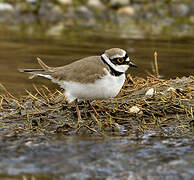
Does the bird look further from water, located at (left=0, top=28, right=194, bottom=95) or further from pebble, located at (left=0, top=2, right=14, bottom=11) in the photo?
pebble, located at (left=0, top=2, right=14, bottom=11)

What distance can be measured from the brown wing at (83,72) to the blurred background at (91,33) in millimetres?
2972

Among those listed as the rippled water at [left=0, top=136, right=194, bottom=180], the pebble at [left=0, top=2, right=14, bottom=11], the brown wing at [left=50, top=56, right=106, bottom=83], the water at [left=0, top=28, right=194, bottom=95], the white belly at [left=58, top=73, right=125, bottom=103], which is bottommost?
the rippled water at [left=0, top=136, right=194, bottom=180]

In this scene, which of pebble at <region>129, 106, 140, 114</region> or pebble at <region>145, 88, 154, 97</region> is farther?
pebble at <region>145, 88, 154, 97</region>

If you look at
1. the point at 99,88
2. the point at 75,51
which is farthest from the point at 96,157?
the point at 75,51

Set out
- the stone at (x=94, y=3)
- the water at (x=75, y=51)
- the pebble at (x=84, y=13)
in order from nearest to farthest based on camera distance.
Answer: the water at (x=75, y=51) → the pebble at (x=84, y=13) → the stone at (x=94, y=3)

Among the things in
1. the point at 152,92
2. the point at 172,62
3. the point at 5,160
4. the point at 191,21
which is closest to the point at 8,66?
the point at 172,62

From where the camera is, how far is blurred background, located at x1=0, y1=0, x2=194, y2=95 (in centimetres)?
1208

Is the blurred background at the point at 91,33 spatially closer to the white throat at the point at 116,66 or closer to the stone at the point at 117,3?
the stone at the point at 117,3

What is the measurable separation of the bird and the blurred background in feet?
10.3

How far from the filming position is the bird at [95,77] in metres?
6.46

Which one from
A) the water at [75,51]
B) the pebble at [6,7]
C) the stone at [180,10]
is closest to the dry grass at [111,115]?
the water at [75,51]

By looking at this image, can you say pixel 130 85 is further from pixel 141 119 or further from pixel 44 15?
pixel 44 15

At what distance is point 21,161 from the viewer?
549cm

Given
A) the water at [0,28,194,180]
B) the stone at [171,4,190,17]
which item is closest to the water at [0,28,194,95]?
the water at [0,28,194,180]
